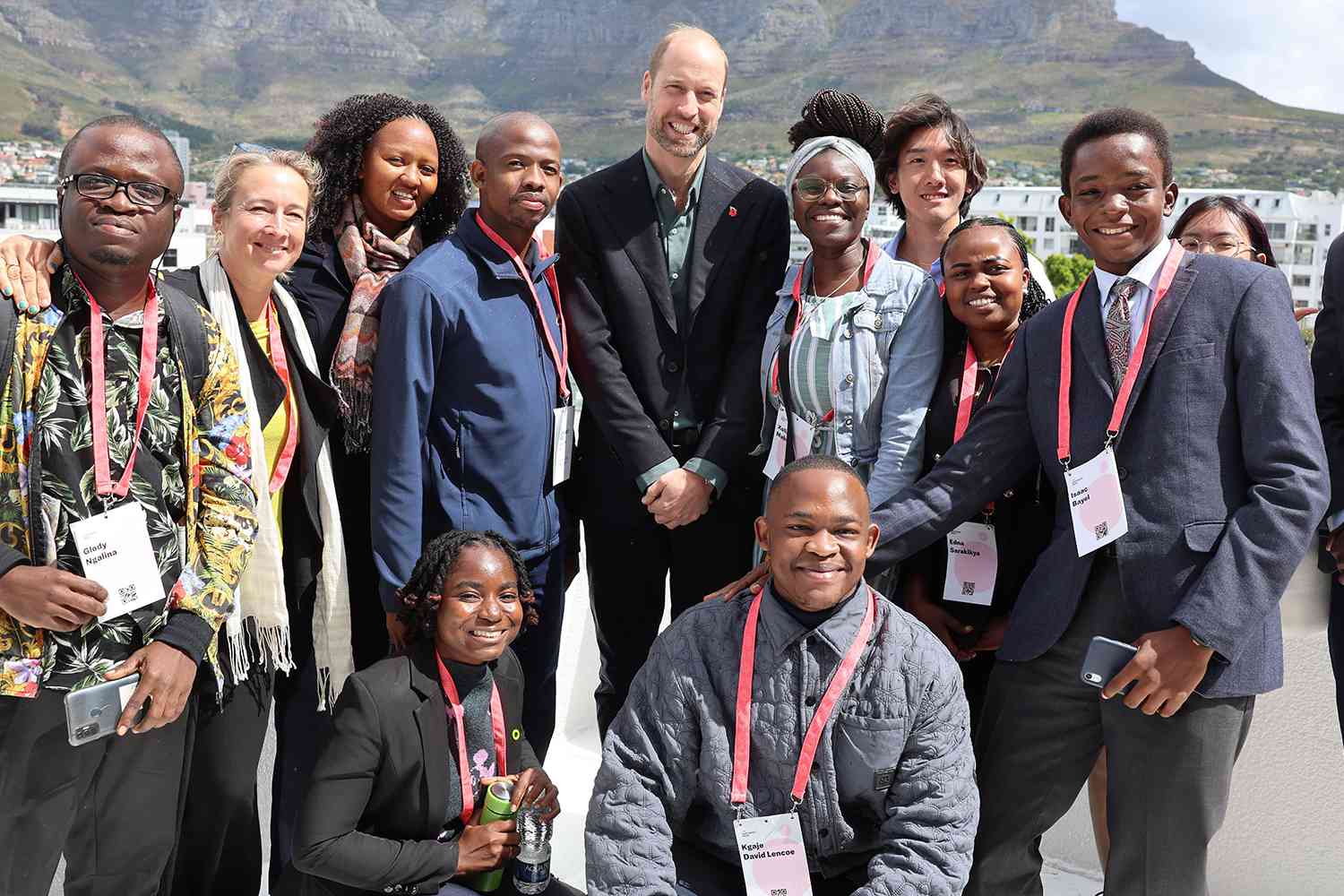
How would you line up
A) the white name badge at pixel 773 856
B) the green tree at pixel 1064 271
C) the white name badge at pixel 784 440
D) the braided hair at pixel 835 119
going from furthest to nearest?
1. the green tree at pixel 1064 271
2. the braided hair at pixel 835 119
3. the white name badge at pixel 784 440
4. the white name badge at pixel 773 856

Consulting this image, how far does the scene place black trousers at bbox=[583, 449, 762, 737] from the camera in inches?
129

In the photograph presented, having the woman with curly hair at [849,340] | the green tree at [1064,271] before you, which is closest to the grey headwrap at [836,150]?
the woman with curly hair at [849,340]

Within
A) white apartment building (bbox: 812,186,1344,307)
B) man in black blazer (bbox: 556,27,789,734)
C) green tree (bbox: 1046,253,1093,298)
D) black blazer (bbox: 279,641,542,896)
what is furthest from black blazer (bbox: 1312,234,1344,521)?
white apartment building (bbox: 812,186,1344,307)

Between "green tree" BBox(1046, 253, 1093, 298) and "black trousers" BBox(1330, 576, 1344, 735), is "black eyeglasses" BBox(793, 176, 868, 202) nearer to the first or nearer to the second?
"black trousers" BBox(1330, 576, 1344, 735)

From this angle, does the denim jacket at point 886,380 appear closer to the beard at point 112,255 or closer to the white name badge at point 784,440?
the white name badge at point 784,440

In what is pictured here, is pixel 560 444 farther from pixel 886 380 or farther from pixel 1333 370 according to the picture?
pixel 1333 370

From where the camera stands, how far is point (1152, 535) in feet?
7.92

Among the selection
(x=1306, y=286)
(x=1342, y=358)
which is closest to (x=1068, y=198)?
(x=1342, y=358)

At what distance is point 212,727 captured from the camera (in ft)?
8.79

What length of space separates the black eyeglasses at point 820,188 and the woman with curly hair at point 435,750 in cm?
117

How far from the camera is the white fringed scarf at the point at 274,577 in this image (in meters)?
2.75

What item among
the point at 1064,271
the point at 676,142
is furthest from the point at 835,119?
the point at 1064,271

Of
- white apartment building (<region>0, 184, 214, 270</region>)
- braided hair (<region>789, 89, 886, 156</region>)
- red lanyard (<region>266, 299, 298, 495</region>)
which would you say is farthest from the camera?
white apartment building (<region>0, 184, 214, 270</region>)

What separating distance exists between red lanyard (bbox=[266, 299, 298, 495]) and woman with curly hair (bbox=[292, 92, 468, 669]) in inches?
5.6
